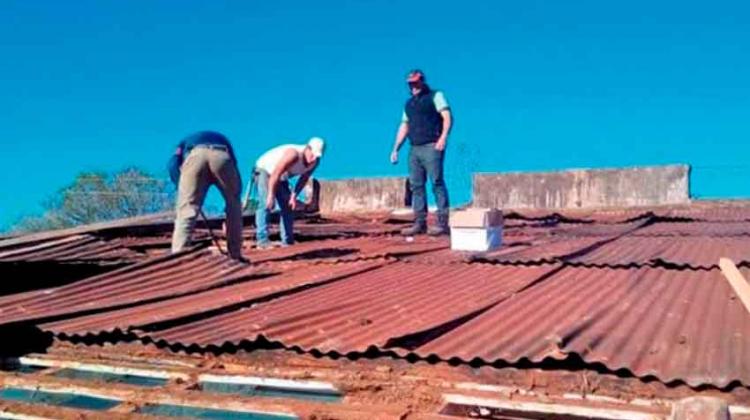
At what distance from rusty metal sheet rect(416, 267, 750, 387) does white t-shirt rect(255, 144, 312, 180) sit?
10.9 ft

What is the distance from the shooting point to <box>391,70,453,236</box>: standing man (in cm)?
690

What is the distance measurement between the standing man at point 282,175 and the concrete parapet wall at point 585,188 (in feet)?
16.9

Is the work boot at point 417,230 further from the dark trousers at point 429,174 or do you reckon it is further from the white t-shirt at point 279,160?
the white t-shirt at point 279,160

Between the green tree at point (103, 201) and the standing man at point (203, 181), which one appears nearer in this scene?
the standing man at point (203, 181)

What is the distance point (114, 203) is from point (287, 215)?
35.5 ft

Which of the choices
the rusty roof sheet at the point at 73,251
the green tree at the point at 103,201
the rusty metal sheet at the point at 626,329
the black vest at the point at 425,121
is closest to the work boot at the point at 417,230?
the black vest at the point at 425,121

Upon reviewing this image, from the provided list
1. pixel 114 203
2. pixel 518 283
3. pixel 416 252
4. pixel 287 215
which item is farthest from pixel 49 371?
pixel 114 203

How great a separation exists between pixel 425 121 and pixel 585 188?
475cm

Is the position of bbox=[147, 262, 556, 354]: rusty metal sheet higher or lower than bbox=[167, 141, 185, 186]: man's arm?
lower

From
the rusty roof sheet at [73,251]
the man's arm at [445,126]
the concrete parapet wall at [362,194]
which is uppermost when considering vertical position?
the man's arm at [445,126]

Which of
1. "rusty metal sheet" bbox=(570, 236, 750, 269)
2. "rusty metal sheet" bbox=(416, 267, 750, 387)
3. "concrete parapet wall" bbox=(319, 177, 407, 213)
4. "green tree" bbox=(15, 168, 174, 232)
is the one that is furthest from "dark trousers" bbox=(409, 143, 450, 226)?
"green tree" bbox=(15, 168, 174, 232)

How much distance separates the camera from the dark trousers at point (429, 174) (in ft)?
22.7

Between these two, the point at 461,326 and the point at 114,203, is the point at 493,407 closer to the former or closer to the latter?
the point at 461,326

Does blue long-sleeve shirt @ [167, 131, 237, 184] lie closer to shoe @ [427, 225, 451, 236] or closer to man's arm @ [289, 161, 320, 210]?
man's arm @ [289, 161, 320, 210]
